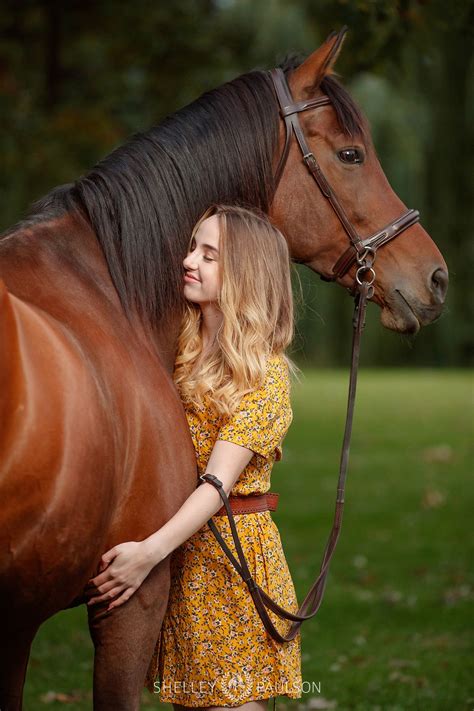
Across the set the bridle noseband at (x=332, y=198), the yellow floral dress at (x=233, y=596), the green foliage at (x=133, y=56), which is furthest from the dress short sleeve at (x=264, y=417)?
the green foliage at (x=133, y=56)

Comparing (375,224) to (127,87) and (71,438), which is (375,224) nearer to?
(71,438)

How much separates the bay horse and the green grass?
2.09m

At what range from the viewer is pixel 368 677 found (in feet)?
15.2

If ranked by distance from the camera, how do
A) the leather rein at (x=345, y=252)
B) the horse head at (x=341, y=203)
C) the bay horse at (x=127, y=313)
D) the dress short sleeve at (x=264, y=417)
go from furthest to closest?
the horse head at (x=341, y=203), the leather rein at (x=345, y=252), the dress short sleeve at (x=264, y=417), the bay horse at (x=127, y=313)

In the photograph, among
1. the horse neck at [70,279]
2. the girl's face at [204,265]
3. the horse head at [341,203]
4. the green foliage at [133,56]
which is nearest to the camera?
the horse neck at [70,279]

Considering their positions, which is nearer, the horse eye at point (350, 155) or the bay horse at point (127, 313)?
the bay horse at point (127, 313)

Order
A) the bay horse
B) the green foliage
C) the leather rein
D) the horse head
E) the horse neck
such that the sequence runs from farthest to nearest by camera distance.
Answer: the green foliage
the horse head
the leather rein
the horse neck
the bay horse

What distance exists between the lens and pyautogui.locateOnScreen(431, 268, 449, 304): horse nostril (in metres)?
2.99

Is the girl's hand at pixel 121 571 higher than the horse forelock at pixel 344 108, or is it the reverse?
the horse forelock at pixel 344 108

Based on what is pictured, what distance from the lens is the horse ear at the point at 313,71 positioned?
293cm

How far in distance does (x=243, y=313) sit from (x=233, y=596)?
79 cm

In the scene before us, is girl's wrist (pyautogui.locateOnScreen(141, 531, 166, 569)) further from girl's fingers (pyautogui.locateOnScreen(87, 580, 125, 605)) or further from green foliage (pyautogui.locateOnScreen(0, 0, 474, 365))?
green foliage (pyautogui.locateOnScreen(0, 0, 474, 365))

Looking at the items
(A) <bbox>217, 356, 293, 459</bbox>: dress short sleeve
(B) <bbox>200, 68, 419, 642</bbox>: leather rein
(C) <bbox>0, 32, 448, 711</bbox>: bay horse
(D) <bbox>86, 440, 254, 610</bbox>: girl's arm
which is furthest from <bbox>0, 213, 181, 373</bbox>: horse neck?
(B) <bbox>200, 68, 419, 642</bbox>: leather rein

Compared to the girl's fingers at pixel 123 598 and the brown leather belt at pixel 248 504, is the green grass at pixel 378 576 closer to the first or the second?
the brown leather belt at pixel 248 504
